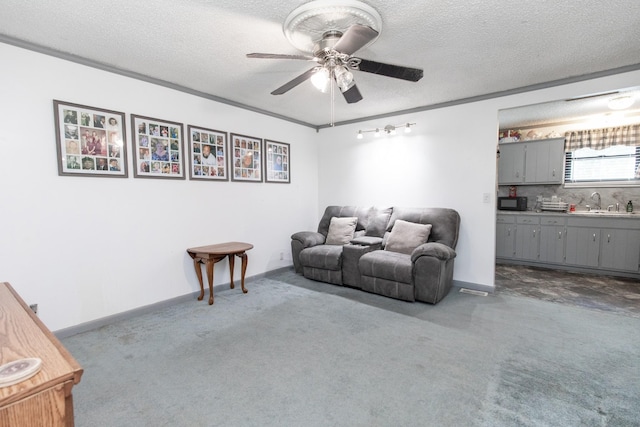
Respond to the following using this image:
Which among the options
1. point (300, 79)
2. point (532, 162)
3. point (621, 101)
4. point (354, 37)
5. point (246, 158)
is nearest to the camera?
point (354, 37)

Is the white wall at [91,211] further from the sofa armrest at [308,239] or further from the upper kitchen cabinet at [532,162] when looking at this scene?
the upper kitchen cabinet at [532,162]

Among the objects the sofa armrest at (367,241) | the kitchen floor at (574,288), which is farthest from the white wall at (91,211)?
the kitchen floor at (574,288)

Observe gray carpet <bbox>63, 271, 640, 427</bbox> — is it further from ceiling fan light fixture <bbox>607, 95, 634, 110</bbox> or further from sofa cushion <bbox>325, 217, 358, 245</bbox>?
ceiling fan light fixture <bbox>607, 95, 634, 110</bbox>

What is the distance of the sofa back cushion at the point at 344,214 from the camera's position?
14.5ft

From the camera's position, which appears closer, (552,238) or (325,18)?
(325,18)

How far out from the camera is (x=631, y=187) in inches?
176

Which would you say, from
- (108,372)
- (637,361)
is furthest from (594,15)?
(108,372)

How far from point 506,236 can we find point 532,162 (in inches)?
52.4

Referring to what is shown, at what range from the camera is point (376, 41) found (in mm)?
2312

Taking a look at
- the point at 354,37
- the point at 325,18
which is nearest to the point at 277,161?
the point at 325,18

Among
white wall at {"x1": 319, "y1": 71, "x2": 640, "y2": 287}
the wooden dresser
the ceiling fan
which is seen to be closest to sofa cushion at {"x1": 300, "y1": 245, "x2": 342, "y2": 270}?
white wall at {"x1": 319, "y1": 71, "x2": 640, "y2": 287}

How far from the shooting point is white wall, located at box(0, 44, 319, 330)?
2.30m

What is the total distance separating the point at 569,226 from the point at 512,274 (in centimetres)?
116

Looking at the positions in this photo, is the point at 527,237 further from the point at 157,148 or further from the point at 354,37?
the point at 157,148
